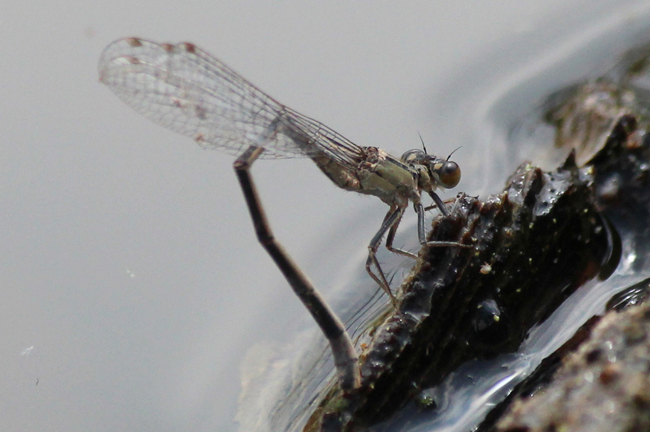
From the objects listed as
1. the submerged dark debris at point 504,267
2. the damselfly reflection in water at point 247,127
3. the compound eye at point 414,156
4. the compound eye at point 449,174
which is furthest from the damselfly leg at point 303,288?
the compound eye at point 449,174

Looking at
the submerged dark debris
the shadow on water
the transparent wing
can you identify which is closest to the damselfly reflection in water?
the transparent wing

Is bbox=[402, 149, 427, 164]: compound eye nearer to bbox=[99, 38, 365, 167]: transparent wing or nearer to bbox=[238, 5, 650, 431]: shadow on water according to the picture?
bbox=[99, 38, 365, 167]: transparent wing

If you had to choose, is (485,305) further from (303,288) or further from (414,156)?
(414,156)

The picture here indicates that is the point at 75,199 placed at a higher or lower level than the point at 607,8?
higher

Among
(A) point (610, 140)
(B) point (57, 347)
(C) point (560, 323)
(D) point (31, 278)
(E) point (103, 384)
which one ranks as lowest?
(C) point (560, 323)

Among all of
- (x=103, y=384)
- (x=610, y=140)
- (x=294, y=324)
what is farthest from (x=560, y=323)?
(x=103, y=384)

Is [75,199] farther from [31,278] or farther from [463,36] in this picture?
[463,36]

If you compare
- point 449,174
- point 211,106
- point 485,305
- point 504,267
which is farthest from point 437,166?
point 211,106

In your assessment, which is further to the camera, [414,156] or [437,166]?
[414,156]
